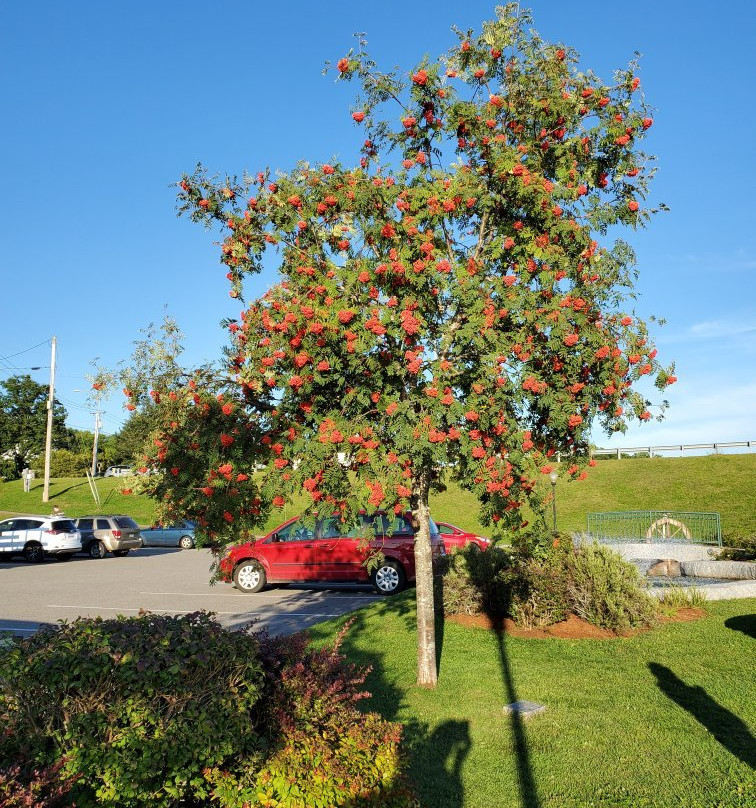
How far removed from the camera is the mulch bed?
359 inches

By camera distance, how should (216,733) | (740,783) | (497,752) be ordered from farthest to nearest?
(497,752), (740,783), (216,733)

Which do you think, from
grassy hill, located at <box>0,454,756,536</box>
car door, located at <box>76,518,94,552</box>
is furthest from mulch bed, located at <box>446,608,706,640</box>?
car door, located at <box>76,518,94,552</box>

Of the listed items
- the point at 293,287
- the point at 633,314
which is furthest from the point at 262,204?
the point at 633,314

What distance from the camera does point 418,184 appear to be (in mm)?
6500

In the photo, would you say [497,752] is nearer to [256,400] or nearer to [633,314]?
[256,400]

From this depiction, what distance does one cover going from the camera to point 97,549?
88.2ft

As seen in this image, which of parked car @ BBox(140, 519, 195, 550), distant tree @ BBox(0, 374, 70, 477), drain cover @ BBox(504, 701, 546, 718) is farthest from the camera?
distant tree @ BBox(0, 374, 70, 477)

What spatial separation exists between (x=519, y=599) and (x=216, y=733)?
23.1ft

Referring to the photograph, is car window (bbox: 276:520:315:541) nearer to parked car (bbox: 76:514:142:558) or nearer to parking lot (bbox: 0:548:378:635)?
parking lot (bbox: 0:548:378:635)

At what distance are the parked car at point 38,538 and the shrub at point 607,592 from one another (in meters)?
20.8

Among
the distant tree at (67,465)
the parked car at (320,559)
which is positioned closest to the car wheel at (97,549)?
the parked car at (320,559)

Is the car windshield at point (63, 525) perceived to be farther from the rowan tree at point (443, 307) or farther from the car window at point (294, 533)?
the rowan tree at point (443, 307)

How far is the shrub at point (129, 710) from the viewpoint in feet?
10.3

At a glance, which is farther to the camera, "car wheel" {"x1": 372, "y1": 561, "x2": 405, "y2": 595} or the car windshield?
the car windshield
